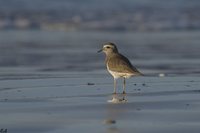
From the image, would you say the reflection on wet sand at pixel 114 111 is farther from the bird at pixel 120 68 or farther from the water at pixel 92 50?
the water at pixel 92 50

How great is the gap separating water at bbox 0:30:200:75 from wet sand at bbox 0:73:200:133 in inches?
68.9

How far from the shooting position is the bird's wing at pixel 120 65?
10.4 m

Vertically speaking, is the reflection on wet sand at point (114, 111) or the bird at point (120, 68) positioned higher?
the bird at point (120, 68)

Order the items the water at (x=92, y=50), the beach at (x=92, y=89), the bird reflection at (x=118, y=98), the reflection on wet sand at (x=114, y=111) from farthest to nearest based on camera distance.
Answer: the water at (x=92, y=50), the bird reflection at (x=118, y=98), the beach at (x=92, y=89), the reflection on wet sand at (x=114, y=111)

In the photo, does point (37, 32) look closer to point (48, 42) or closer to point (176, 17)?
point (48, 42)

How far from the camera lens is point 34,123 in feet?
A: 25.3

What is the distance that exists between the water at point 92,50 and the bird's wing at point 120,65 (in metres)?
2.18

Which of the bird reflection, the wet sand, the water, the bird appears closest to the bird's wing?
the bird

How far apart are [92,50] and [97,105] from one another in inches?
330

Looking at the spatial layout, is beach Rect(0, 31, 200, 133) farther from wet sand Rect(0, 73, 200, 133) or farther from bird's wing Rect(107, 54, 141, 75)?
bird's wing Rect(107, 54, 141, 75)

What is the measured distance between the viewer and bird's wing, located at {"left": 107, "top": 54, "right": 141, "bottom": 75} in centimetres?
1038

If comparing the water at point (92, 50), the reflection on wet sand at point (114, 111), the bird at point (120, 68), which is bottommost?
the reflection on wet sand at point (114, 111)

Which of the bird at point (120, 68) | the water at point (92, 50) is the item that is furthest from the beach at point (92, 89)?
the bird at point (120, 68)

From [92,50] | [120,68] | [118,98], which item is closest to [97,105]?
[118,98]
